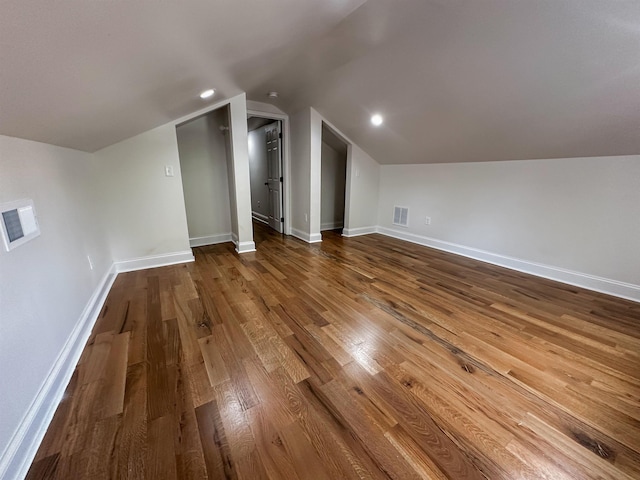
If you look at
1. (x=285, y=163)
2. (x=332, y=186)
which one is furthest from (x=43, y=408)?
(x=332, y=186)

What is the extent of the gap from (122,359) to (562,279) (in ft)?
13.0

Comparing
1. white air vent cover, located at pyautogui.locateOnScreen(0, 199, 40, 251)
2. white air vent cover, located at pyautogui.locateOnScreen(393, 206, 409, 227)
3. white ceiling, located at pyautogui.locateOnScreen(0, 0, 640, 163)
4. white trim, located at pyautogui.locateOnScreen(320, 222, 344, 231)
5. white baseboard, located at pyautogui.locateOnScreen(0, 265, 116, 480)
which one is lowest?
white baseboard, located at pyautogui.locateOnScreen(0, 265, 116, 480)

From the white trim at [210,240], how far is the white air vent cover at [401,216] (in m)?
2.80

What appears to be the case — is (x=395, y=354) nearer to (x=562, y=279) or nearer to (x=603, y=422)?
(x=603, y=422)

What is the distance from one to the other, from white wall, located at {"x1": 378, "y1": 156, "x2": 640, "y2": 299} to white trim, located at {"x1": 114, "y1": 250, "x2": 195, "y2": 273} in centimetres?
346

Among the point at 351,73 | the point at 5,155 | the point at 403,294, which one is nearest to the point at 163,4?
the point at 5,155

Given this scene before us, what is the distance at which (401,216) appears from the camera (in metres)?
4.36

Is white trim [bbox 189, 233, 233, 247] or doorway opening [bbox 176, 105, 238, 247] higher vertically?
doorway opening [bbox 176, 105, 238, 247]

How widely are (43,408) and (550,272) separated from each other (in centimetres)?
411

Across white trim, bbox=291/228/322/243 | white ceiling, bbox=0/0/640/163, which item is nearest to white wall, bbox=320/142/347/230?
white trim, bbox=291/228/322/243

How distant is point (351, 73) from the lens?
2.68 meters

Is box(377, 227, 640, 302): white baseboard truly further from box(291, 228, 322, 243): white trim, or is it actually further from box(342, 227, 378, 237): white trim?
box(291, 228, 322, 243): white trim

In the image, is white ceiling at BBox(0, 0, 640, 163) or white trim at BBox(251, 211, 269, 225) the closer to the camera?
white ceiling at BBox(0, 0, 640, 163)

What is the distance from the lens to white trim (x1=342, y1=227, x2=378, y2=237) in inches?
179
